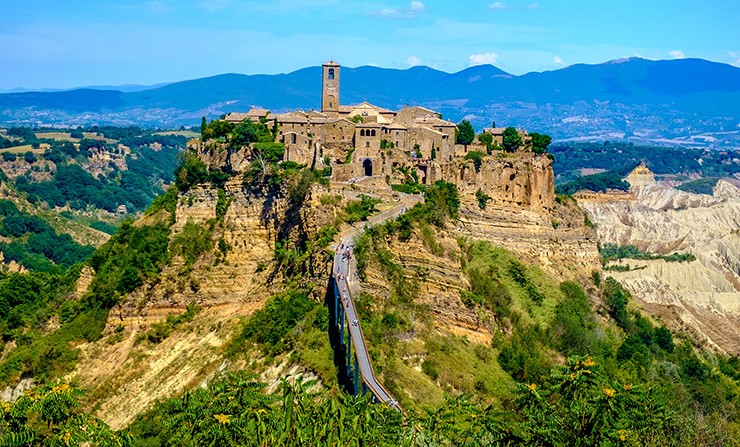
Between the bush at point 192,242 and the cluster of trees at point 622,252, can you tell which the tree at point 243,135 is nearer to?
the bush at point 192,242

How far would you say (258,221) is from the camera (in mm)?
42438

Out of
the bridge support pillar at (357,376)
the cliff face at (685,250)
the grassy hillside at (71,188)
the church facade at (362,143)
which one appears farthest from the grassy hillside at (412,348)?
the grassy hillside at (71,188)

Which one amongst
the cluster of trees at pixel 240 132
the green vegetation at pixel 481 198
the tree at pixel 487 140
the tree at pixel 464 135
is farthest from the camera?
the tree at pixel 464 135

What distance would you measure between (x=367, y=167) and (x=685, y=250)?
173 ft

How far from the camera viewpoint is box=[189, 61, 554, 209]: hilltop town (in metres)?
46.3

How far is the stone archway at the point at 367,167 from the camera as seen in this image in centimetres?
4741

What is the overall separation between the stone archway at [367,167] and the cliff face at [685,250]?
22.3 m

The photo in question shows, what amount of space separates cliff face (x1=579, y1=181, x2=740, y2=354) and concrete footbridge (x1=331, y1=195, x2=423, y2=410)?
89.4 ft

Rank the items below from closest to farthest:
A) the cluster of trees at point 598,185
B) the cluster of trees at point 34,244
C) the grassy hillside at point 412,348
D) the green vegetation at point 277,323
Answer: the grassy hillside at point 412,348, the green vegetation at point 277,323, the cluster of trees at point 34,244, the cluster of trees at point 598,185

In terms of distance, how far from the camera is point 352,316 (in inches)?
1221

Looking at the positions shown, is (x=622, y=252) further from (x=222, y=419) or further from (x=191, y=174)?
(x=222, y=419)

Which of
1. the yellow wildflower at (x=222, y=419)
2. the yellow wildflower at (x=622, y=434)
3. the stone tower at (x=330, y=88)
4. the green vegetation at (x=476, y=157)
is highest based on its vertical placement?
the stone tower at (x=330, y=88)

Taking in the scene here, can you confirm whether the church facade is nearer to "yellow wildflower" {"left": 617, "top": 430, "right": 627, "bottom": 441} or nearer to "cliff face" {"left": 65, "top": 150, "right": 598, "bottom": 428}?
"cliff face" {"left": 65, "top": 150, "right": 598, "bottom": 428}

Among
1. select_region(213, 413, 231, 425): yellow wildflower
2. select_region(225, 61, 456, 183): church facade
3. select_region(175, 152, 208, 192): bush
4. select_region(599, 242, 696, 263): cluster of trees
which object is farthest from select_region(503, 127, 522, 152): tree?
select_region(213, 413, 231, 425): yellow wildflower
